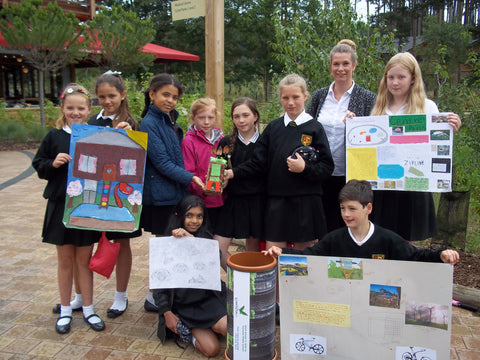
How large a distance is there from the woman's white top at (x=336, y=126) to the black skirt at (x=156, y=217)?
1.28m

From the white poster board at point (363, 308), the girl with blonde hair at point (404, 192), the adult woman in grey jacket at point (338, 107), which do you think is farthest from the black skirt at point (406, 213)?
the white poster board at point (363, 308)

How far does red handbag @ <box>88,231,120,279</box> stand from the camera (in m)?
2.98

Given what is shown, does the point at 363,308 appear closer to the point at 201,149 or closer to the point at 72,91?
the point at 201,149

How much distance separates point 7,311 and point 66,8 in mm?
17980

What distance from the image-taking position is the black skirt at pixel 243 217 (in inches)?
125

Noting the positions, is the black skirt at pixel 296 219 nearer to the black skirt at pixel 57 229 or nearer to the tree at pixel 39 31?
the black skirt at pixel 57 229

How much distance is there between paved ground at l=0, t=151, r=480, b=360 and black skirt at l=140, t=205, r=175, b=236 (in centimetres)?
A: 73

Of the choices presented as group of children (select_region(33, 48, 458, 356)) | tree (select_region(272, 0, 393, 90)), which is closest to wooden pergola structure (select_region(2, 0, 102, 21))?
tree (select_region(272, 0, 393, 90))

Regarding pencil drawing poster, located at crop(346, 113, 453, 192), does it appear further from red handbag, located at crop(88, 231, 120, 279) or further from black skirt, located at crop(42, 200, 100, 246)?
black skirt, located at crop(42, 200, 100, 246)

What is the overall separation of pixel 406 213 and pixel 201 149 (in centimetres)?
157

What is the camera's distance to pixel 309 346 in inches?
98.7

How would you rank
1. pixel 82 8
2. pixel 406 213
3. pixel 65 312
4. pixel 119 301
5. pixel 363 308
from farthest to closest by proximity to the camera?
pixel 82 8
pixel 119 301
pixel 65 312
pixel 406 213
pixel 363 308

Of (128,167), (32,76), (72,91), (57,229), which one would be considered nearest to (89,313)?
(57,229)

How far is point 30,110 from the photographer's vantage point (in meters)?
14.3
